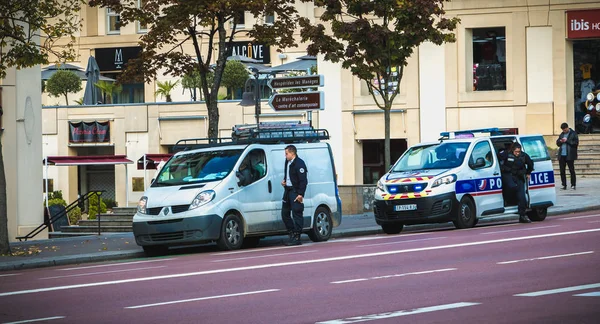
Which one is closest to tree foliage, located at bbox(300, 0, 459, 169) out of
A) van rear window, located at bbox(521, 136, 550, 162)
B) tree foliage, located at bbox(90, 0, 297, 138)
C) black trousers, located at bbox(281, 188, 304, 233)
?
tree foliage, located at bbox(90, 0, 297, 138)

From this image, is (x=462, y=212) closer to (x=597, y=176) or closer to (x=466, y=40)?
(x=597, y=176)

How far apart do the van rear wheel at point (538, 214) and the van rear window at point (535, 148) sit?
3.62ft

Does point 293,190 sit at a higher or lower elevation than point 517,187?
higher

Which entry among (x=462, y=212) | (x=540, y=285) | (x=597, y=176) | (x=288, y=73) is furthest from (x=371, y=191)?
(x=288, y=73)

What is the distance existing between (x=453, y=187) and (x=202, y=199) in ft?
18.3

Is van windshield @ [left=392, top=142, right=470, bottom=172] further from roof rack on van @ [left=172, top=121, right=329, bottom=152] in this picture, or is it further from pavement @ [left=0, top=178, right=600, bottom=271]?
roof rack on van @ [left=172, top=121, right=329, bottom=152]

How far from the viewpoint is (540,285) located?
12367 mm

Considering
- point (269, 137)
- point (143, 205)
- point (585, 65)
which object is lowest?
point (143, 205)

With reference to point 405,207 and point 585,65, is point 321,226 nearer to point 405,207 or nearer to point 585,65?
point 405,207

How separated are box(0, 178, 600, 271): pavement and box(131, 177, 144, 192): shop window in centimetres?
2323

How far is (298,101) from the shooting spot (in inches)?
1056

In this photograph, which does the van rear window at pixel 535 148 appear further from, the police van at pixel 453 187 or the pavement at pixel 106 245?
the pavement at pixel 106 245

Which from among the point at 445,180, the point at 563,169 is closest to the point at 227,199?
the point at 445,180

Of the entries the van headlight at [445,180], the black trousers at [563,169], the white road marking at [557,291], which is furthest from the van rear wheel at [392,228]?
the white road marking at [557,291]
